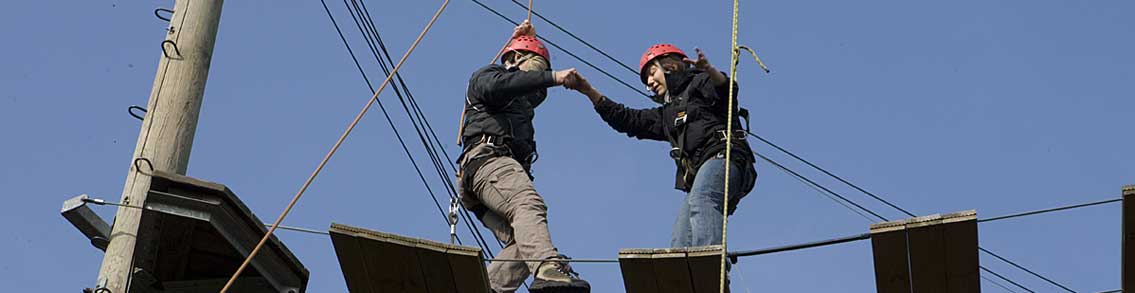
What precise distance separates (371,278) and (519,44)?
5.58 feet

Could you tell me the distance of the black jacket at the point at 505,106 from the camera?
8398mm

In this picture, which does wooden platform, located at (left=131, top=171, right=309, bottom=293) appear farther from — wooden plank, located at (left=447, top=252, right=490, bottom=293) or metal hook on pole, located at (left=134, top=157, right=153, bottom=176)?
wooden plank, located at (left=447, top=252, right=490, bottom=293)

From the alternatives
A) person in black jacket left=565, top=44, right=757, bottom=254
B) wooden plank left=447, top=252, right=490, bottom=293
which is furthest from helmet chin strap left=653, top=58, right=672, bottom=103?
wooden plank left=447, top=252, right=490, bottom=293

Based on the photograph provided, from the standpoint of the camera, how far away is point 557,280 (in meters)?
7.74

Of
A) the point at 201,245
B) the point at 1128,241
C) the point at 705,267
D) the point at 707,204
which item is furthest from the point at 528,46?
the point at 1128,241

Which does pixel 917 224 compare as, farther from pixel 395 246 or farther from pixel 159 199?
pixel 159 199

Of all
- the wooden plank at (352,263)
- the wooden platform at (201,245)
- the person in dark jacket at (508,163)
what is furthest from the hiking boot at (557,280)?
the wooden platform at (201,245)

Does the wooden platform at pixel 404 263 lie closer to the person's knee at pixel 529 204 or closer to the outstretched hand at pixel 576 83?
the person's knee at pixel 529 204

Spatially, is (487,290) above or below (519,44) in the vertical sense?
below

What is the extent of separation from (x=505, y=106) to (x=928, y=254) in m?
2.19

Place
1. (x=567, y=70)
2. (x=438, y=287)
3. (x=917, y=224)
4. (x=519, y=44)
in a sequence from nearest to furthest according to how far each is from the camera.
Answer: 1. (x=917, y=224)
2. (x=438, y=287)
3. (x=567, y=70)
4. (x=519, y=44)

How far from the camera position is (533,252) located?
793cm

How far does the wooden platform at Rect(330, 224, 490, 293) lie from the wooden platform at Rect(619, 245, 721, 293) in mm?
620

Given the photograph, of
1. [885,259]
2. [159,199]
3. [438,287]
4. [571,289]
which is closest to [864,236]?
[885,259]
